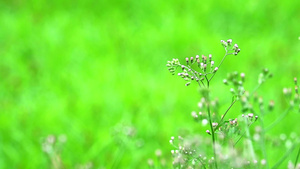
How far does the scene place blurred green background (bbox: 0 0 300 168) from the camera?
3426 mm

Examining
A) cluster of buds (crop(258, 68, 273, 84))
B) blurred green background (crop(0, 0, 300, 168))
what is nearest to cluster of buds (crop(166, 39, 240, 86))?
cluster of buds (crop(258, 68, 273, 84))

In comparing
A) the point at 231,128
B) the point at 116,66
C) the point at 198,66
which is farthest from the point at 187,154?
the point at 116,66

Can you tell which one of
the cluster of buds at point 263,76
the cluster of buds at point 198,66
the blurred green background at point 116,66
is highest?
the blurred green background at point 116,66

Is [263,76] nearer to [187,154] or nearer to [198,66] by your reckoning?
[198,66]

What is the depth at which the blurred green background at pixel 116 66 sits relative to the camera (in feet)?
11.2

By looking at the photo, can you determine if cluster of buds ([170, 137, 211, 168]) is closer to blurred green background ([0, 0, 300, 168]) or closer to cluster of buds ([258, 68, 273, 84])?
cluster of buds ([258, 68, 273, 84])

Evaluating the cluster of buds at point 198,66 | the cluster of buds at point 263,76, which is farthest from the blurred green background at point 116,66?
the cluster of buds at point 263,76

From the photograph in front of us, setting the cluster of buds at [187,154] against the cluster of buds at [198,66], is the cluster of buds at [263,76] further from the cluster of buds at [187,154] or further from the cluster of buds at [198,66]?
the cluster of buds at [187,154]

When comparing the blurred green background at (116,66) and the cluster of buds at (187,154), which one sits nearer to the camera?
the cluster of buds at (187,154)

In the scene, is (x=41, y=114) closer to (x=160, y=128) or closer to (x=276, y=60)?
(x=160, y=128)

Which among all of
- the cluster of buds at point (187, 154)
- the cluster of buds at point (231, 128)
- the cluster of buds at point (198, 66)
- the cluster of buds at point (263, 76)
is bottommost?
the cluster of buds at point (187, 154)

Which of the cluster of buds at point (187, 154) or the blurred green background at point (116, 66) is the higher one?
the blurred green background at point (116, 66)

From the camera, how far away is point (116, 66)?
4.34 m

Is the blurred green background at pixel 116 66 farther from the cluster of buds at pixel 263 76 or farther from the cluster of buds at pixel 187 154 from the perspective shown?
the cluster of buds at pixel 263 76
